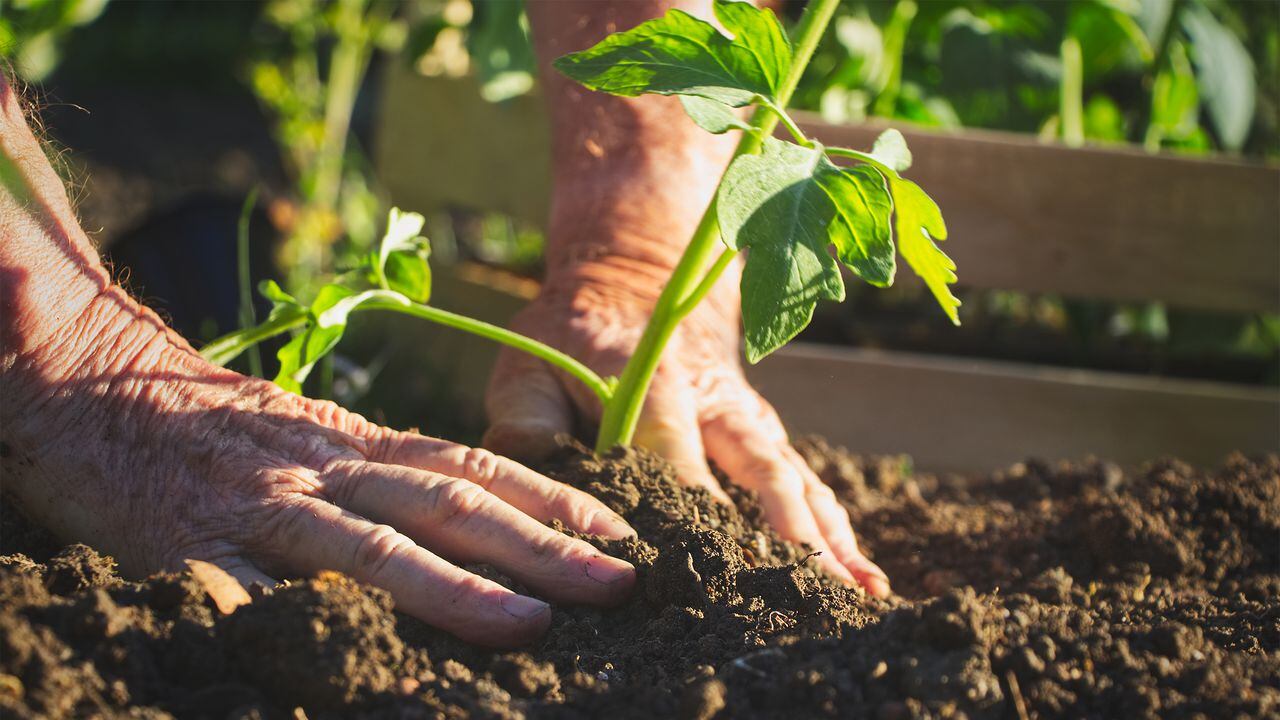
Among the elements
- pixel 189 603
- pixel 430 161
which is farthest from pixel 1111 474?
pixel 430 161

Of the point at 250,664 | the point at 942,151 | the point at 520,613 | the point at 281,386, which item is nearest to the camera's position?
the point at 250,664

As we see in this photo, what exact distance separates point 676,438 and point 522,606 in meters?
0.47

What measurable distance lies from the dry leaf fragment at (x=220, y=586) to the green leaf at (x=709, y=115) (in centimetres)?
64

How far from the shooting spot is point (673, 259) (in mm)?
1799

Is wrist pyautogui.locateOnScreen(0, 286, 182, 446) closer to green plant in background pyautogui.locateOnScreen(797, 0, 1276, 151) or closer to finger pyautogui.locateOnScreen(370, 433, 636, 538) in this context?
finger pyautogui.locateOnScreen(370, 433, 636, 538)

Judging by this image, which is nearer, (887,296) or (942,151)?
(942,151)

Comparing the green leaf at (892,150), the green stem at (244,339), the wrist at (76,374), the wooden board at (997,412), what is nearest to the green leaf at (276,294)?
the green stem at (244,339)

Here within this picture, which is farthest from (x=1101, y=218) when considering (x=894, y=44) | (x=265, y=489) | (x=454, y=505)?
(x=265, y=489)

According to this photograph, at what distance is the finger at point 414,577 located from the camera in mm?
1044

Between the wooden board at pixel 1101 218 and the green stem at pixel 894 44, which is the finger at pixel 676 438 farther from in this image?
the green stem at pixel 894 44

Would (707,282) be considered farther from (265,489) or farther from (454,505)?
(265,489)

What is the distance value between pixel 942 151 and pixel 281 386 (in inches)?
65.8

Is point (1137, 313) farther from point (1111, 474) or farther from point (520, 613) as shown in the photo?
point (520, 613)

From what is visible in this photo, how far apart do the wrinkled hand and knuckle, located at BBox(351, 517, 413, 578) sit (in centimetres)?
42
